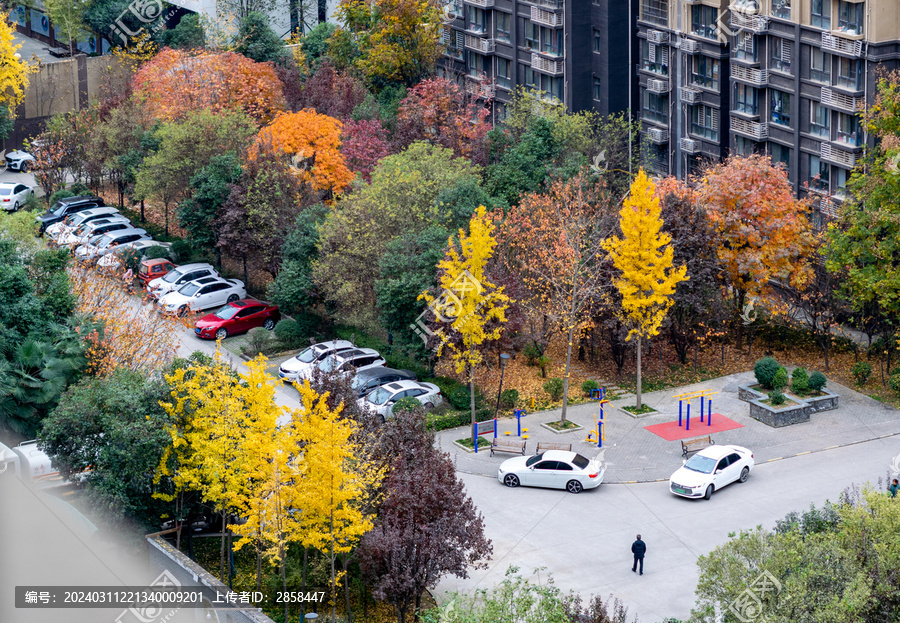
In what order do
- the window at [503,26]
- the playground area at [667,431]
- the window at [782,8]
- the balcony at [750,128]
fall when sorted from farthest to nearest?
the window at [503,26]
the balcony at [750,128]
the window at [782,8]
the playground area at [667,431]

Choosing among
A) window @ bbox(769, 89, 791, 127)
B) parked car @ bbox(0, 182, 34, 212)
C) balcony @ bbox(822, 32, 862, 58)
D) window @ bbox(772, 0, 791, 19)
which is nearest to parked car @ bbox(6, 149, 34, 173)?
parked car @ bbox(0, 182, 34, 212)

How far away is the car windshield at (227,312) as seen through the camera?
51703mm

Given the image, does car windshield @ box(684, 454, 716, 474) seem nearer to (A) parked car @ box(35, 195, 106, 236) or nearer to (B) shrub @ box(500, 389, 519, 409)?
(B) shrub @ box(500, 389, 519, 409)

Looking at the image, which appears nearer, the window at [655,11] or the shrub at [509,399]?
the shrub at [509,399]

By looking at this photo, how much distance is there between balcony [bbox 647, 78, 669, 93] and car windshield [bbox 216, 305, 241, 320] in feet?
94.4

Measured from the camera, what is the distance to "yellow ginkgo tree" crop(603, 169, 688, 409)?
136 ft

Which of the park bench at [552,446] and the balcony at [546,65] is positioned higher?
the balcony at [546,65]

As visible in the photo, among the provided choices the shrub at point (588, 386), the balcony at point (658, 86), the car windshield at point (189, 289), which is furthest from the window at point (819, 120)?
the car windshield at point (189, 289)

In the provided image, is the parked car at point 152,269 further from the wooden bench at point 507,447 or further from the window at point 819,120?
the window at point 819,120

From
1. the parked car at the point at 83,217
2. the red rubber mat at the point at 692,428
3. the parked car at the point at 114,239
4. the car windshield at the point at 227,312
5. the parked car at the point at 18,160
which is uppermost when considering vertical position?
the parked car at the point at 18,160

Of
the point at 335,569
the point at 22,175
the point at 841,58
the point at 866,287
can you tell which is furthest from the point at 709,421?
the point at 22,175

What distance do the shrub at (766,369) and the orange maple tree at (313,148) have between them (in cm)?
2420

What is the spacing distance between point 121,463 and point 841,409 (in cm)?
2832

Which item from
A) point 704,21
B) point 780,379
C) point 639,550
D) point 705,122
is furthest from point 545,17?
point 639,550
